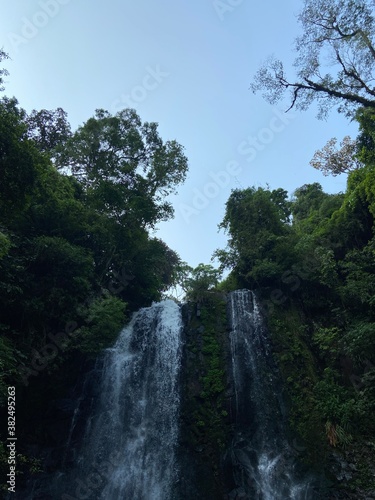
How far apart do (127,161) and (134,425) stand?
1495cm

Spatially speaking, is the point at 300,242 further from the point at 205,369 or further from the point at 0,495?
the point at 0,495

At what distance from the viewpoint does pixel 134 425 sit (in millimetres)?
→ 10820

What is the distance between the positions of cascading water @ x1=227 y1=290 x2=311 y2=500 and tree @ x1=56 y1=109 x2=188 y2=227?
920 centimetres

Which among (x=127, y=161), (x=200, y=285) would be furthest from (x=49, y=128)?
(x=200, y=285)

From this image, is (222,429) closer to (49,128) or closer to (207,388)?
(207,388)

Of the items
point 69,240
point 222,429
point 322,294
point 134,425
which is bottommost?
point 222,429

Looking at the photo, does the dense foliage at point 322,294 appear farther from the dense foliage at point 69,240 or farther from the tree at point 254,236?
the dense foliage at point 69,240

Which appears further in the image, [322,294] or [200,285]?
[200,285]

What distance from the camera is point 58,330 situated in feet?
42.3

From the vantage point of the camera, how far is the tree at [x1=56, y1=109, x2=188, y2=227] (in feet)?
64.0

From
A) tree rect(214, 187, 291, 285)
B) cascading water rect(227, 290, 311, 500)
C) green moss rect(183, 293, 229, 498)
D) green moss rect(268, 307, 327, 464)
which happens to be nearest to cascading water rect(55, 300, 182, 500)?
green moss rect(183, 293, 229, 498)

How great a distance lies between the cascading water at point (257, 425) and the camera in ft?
28.3

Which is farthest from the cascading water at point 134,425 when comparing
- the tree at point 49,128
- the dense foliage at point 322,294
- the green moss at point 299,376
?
the tree at point 49,128

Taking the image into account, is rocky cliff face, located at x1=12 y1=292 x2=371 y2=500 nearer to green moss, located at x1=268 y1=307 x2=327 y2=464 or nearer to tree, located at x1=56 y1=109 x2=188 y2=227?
green moss, located at x1=268 y1=307 x2=327 y2=464
